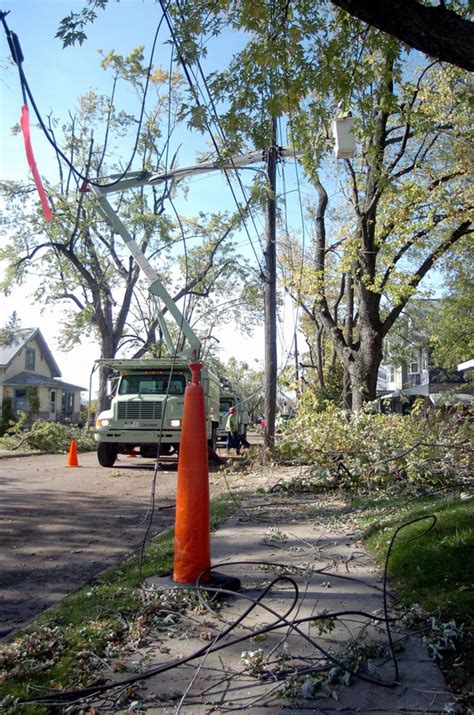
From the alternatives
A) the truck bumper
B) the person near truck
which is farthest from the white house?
the truck bumper

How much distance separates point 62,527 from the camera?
7.84m

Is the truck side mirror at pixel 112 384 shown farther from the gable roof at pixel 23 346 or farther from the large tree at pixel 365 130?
the gable roof at pixel 23 346

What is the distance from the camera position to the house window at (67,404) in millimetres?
48531

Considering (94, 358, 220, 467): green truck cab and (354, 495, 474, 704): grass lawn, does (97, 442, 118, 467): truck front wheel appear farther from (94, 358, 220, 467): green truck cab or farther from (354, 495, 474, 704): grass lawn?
(354, 495, 474, 704): grass lawn

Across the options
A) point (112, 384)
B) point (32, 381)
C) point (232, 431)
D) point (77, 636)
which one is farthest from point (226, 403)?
point (77, 636)

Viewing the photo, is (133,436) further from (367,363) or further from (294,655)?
(294,655)

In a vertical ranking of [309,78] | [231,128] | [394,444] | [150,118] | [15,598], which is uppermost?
[150,118]

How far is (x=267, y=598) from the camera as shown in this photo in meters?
4.46

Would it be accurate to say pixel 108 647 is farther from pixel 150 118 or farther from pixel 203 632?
pixel 150 118

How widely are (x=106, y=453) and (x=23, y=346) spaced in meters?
28.3

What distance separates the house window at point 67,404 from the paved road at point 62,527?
35.0 metres

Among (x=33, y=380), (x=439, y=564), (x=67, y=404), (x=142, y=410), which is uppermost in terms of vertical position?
(x=33, y=380)

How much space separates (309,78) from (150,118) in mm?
21617

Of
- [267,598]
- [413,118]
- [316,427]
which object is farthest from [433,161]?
[267,598]
